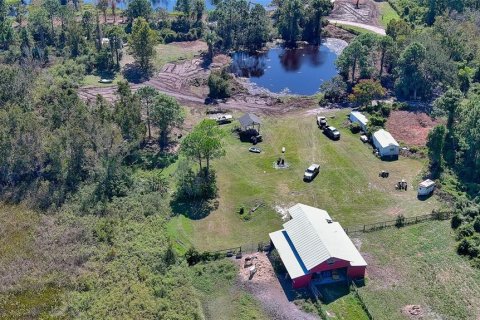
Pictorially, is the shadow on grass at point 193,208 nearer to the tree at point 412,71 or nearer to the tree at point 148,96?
the tree at point 148,96

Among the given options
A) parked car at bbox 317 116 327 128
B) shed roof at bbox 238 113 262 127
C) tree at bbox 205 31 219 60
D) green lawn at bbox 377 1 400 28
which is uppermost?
green lawn at bbox 377 1 400 28

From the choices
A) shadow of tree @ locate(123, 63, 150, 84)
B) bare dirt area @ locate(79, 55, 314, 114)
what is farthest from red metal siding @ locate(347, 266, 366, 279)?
shadow of tree @ locate(123, 63, 150, 84)

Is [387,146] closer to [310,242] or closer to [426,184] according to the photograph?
[426,184]

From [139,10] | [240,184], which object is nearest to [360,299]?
[240,184]

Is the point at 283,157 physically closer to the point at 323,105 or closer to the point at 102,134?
the point at 323,105

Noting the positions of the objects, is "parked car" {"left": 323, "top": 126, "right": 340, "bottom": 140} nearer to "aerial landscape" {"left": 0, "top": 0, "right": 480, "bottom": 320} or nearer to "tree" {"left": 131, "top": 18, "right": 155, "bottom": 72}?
"aerial landscape" {"left": 0, "top": 0, "right": 480, "bottom": 320}

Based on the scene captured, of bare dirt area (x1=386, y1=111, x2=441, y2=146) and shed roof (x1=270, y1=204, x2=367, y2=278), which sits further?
bare dirt area (x1=386, y1=111, x2=441, y2=146)
